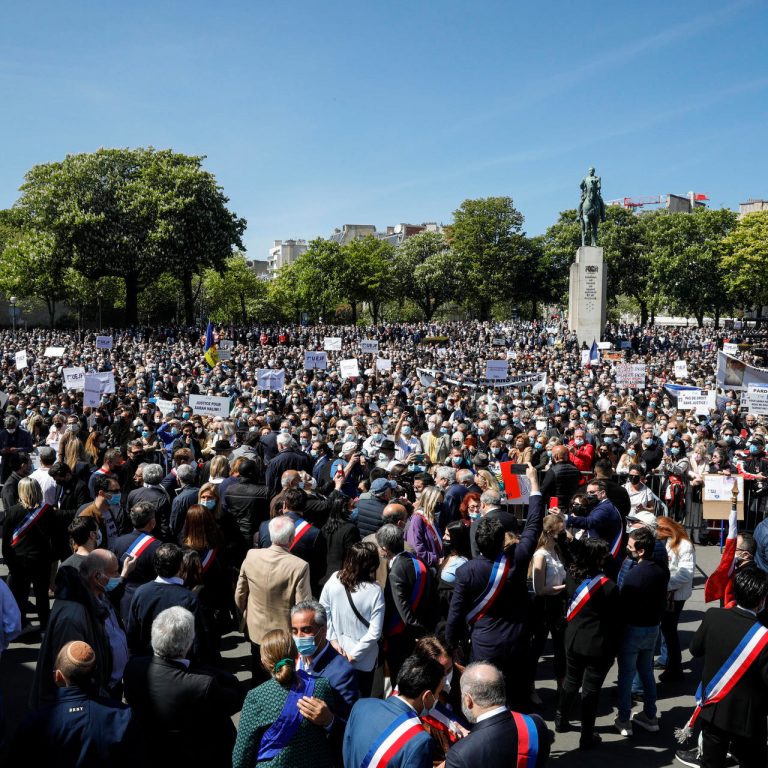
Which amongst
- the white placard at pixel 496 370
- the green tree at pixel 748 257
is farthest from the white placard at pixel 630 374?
the green tree at pixel 748 257

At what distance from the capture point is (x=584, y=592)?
5262 mm

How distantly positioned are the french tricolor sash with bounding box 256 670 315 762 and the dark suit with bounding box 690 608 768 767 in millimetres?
2713

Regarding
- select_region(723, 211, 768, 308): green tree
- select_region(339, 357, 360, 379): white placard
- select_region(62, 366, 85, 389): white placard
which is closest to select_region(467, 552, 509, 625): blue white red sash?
select_region(62, 366, 85, 389): white placard

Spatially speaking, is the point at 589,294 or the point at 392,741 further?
the point at 589,294

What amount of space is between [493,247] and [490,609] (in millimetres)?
61728

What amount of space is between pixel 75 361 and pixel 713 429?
2033cm

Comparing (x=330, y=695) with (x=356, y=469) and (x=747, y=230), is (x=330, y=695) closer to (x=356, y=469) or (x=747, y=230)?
(x=356, y=469)

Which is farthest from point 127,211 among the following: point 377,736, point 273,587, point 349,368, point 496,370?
point 377,736

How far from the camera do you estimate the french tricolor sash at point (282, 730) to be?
3.32 metres

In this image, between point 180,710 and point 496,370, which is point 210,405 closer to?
point 496,370

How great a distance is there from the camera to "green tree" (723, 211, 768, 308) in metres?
53.7

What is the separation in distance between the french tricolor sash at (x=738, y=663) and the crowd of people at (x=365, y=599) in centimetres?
1

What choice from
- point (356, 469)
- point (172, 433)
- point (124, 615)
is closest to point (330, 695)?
point (124, 615)

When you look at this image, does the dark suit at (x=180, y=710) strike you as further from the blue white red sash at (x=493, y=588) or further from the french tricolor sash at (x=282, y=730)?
the blue white red sash at (x=493, y=588)
